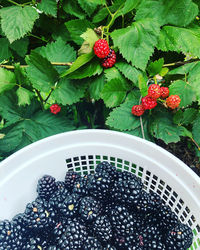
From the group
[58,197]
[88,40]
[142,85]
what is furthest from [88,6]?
[58,197]

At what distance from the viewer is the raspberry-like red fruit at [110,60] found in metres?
0.92

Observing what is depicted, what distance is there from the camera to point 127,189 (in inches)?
32.8

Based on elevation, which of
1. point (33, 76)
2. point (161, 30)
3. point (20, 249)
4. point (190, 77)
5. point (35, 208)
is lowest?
point (20, 249)

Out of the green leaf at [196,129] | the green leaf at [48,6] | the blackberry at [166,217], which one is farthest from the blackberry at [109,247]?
the green leaf at [48,6]

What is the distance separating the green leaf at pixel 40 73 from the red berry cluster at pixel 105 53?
0.20m

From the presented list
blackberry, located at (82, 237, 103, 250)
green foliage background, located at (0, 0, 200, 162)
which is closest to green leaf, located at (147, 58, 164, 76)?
green foliage background, located at (0, 0, 200, 162)

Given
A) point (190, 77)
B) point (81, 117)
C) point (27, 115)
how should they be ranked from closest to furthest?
1. point (190, 77)
2. point (27, 115)
3. point (81, 117)

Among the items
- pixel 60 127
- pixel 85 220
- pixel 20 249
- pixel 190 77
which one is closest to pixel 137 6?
pixel 190 77

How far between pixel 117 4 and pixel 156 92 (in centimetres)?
40

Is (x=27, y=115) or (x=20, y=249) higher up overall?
(x=27, y=115)

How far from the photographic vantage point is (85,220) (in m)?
0.84

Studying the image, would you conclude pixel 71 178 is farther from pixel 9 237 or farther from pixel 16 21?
pixel 16 21

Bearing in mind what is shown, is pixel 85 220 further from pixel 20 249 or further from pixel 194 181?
pixel 194 181

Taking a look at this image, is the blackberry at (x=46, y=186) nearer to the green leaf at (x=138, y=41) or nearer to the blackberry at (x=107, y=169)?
the blackberry at (x=107, y=169)
